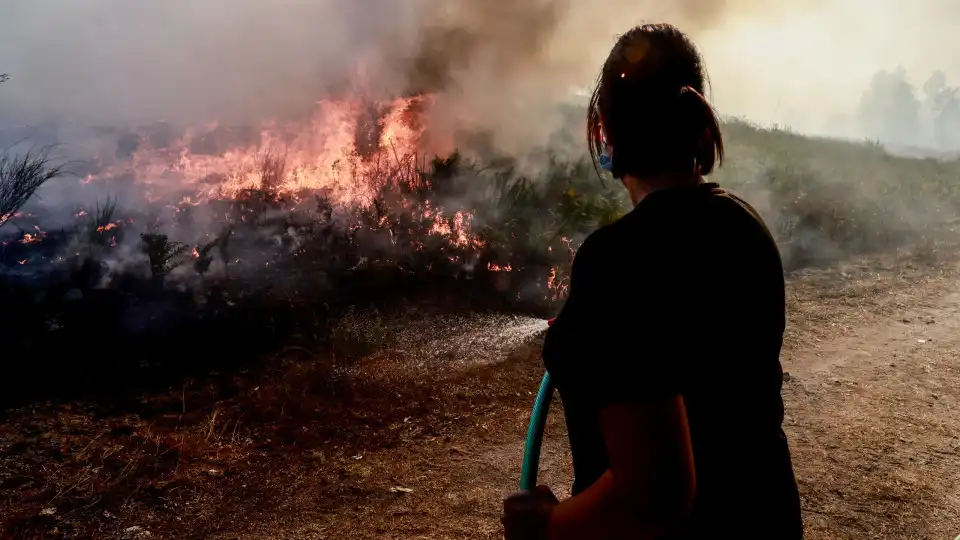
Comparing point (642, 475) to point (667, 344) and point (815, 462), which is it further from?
point (815, 462)

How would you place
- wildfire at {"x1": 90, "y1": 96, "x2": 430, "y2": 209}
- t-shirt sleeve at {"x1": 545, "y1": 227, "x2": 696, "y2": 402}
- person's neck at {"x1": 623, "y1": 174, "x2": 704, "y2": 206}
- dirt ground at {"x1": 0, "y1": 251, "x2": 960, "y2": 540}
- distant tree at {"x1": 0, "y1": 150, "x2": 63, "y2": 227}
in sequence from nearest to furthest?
t-shirt sleeve at {"x1": 545, "y1": 227, "x2": 696, "y2": 402}
person's neck at {"x1": 623, "y1": 174, "x2": 704, "y2": 206}
dirt ground at {"x1": 0, "y1": 251, "x2": 960, "y2": 540}
distant tree at {"x1": 0, "y1": 150, "x2": 63, "y2": 227}
wildfire at {"x1": 90, "y1": 96, "x2": 430, "y2": 209}

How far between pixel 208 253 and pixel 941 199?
13.9 metres

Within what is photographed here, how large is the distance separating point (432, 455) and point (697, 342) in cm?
292

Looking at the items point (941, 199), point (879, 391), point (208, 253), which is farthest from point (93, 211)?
point (941, 199)

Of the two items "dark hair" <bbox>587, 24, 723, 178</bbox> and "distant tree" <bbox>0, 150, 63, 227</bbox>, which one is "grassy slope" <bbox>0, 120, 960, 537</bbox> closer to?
"distant tree" <bbox>0, 150, 63, 227</bbox>

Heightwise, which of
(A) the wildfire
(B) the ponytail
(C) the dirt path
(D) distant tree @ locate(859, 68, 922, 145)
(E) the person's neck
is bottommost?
(C) the dirt path

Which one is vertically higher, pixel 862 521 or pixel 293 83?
pixel 293 83

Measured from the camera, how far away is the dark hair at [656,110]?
1141 millimetres

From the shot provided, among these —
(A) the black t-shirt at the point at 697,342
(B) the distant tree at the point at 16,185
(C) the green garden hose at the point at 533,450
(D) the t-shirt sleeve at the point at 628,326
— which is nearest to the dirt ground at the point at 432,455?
(C) the green garden hose at the point at 533,450

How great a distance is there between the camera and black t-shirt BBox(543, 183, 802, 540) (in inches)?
36.5

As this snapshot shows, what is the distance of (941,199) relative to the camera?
38.8ft

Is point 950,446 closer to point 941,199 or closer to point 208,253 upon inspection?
point 208,253

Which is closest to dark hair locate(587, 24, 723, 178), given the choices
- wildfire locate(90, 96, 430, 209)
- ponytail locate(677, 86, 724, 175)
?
ponytail locate(677, 86, 724, 175)

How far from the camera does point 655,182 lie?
1150 mm
